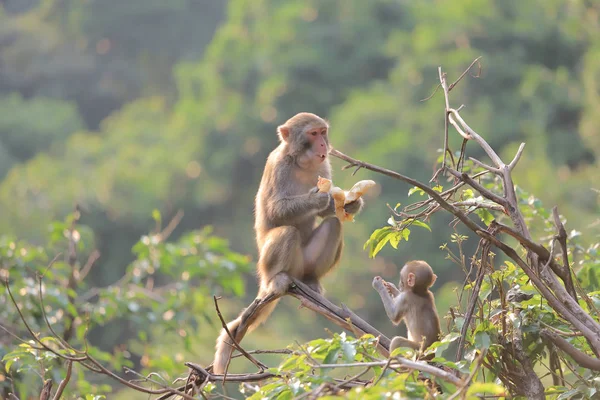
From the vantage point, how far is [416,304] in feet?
15.5

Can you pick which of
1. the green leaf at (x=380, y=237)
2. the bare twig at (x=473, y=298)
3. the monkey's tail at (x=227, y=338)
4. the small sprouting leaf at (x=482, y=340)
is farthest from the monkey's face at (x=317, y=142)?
the small sprouting leaf at (x=482, y=340)

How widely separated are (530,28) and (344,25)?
10094 mm

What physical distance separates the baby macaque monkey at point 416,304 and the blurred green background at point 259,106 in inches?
447

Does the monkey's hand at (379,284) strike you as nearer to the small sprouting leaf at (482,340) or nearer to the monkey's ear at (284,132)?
the small sprouting leaf at (482,340)

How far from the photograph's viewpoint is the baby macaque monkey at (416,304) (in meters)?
4.68

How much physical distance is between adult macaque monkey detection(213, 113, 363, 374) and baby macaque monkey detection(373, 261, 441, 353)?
0.76 metres

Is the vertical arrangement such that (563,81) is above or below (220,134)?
below

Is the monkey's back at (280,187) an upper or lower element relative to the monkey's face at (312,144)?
lower

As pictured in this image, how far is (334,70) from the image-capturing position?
3678 centimetres

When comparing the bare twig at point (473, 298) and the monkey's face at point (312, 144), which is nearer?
the bare twig at point (473, 298)

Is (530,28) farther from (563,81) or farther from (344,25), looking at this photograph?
(344,25)

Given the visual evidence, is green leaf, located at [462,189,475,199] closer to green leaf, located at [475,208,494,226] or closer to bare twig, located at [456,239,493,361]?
green leaf, located at [475,208,494,226]

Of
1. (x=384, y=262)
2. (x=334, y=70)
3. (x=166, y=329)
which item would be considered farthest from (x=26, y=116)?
(x=166, y=329)

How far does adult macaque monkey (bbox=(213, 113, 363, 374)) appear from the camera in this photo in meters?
5.66
